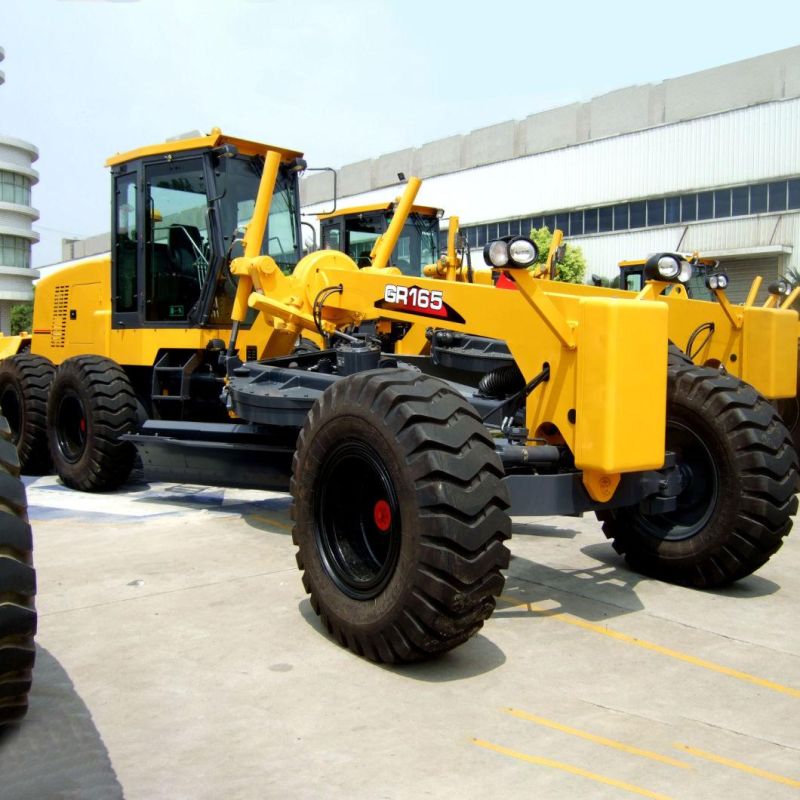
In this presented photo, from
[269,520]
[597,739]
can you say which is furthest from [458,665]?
[269,520]

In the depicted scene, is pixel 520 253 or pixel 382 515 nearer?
pixel 382 515

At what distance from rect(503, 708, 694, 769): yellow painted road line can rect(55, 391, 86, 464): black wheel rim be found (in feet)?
20.9

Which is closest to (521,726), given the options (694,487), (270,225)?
(694,487)

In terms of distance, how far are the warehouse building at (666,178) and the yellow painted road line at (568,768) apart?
102 feet

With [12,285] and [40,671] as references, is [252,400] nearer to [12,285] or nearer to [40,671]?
[40,671]

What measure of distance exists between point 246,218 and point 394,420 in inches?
186

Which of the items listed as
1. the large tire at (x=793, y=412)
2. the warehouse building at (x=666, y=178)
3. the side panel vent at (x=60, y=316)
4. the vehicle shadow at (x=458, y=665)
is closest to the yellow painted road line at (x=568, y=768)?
the vehicle shadow at (x=458, y=665)

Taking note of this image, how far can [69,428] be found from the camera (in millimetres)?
9250

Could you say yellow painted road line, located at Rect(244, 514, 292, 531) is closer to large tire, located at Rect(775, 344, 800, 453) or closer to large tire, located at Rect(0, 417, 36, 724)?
large tire, located at Rect(0, 417, 36, 724)

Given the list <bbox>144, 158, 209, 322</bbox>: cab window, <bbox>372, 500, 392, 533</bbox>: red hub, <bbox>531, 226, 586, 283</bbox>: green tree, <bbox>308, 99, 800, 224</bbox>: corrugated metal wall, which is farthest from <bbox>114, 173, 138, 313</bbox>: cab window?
<bbox>308, 99, 800, 224</bbox>: corrugated metal wall

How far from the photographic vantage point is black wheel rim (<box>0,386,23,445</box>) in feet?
33.0

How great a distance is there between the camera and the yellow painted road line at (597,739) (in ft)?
11.2

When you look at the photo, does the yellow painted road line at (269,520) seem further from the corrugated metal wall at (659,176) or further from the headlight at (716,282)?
the corrugated metal wall at (659,176)

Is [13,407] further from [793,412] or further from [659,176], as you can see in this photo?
[659,176]
